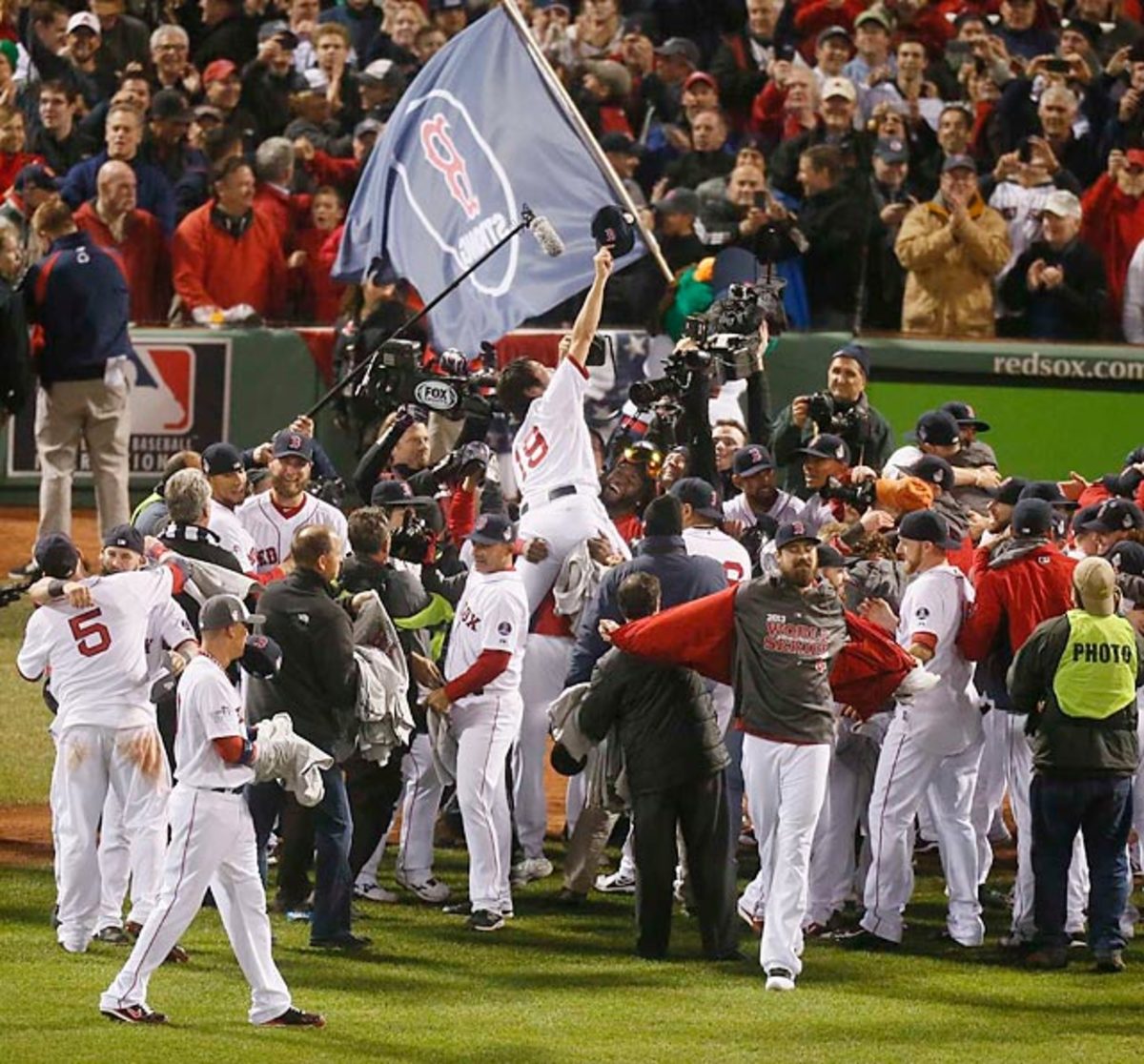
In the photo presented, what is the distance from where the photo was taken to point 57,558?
445 inches

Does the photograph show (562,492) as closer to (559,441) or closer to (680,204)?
(559,441)

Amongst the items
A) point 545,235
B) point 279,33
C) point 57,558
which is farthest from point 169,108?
point 57,558

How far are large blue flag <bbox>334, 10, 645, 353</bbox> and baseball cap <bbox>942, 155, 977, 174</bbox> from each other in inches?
122

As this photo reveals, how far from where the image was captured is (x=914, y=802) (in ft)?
39.0

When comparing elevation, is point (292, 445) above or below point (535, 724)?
above

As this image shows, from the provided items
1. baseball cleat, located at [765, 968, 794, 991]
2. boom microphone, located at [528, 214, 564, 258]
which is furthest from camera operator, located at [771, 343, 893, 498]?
baseball cleat, located at [765, 968, 794, 991]

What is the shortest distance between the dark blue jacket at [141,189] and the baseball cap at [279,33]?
2.10m

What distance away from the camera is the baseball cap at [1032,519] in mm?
11930

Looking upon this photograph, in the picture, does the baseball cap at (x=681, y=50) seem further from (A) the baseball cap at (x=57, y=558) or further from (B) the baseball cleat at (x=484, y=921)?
(A) the baseball cap at (x=57, y=558)

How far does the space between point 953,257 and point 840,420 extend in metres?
4.10

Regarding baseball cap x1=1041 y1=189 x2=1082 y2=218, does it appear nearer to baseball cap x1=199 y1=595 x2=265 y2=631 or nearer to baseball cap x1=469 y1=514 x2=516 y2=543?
baseball cap x1=469 y1=514 x2=516 y2=543

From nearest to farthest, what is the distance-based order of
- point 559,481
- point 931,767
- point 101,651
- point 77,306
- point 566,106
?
1. point 101,651
2. point 931,767
3. point 559,481
4. point 566,106
5. point 77,306

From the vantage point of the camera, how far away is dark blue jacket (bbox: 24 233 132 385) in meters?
16.5

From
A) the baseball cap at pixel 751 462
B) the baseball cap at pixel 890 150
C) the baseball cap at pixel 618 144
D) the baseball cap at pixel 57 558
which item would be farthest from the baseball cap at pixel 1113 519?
the baseball cap at pixel 618 144
